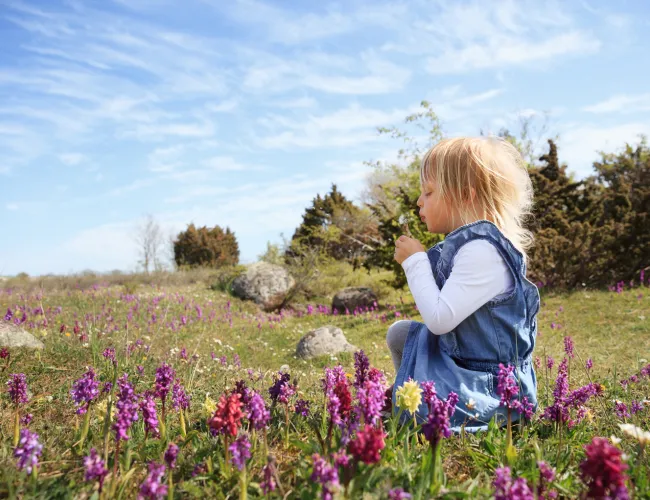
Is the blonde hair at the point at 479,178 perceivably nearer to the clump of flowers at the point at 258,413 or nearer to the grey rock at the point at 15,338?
the clump of flowers at the point at 258,413

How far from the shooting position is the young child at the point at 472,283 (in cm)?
251

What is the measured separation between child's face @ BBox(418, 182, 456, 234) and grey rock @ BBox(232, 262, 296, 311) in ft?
38.2

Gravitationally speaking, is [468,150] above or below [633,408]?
above

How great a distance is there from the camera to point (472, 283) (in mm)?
2486

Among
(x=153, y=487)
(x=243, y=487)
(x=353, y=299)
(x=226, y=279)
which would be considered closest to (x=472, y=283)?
(x=243, y=487)

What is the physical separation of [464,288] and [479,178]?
687 mm

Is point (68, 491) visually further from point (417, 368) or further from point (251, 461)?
point (417, 368)

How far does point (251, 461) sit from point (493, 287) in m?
1.42

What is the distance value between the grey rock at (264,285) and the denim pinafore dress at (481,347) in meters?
11.7

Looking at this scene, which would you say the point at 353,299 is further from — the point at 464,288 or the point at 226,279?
the point at 464,288

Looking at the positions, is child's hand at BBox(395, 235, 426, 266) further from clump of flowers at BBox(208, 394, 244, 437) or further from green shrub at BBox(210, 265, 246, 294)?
green shrub at BBox(210, 265, 246, 294)

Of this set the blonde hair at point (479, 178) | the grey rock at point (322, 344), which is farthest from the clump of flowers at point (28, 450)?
the grey rock at point (322, 344)

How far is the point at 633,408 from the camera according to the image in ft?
10.4

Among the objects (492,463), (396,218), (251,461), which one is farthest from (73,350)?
(396,218)
